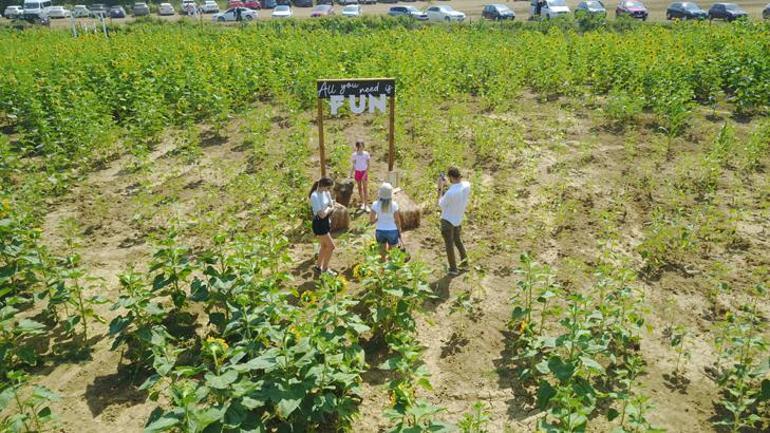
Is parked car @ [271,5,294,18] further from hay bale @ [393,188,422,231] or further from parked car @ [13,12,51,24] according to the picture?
hay bale @ [393,188,422,231]

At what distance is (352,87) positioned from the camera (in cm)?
917

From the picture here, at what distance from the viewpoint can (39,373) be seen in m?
5.89

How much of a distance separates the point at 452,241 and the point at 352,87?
3135 mm

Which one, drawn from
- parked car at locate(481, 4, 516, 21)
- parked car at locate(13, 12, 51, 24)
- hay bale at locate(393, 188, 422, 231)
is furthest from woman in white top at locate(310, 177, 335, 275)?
parked car at locate(13, 12, 51, 24)

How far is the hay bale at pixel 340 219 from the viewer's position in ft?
29.2

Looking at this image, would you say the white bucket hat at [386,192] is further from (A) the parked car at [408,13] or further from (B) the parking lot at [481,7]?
(B) the parking lot at [481,7]

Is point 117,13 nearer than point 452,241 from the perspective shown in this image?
No

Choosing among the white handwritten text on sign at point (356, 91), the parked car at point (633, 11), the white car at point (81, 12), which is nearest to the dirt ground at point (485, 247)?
the white handwritten text on sign at point (356, 91)

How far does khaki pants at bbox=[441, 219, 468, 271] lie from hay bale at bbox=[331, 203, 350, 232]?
6.37 ft

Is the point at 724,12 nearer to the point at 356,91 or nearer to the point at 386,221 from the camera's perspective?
the point at 356,91

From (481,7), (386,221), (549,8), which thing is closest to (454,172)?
(386,221)

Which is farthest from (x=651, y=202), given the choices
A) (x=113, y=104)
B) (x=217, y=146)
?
(x=113, y=104)

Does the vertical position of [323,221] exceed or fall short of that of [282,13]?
it falls short

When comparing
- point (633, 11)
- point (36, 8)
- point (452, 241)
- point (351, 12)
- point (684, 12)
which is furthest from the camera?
point (36, 8)
